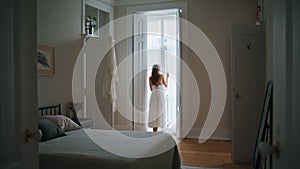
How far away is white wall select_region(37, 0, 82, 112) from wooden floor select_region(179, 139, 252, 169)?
2.27 m

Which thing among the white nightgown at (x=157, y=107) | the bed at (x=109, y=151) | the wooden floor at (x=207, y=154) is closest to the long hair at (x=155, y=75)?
the white nightgown at (x=157, y=107)

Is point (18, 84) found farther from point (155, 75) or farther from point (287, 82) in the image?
point (155, 75)

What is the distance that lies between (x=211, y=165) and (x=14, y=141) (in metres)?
3.43

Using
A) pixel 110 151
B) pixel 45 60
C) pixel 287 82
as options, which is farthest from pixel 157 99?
pixel 287 82

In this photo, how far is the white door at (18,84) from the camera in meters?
1.05

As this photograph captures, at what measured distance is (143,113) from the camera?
6.40m

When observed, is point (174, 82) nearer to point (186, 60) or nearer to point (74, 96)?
point (186, 60)

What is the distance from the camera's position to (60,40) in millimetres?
4816

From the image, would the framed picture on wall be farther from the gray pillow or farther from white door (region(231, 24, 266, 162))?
white door (region(231, 24, 266, 162))

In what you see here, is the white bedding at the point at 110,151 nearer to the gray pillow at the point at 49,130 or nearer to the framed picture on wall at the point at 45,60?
the gray pillow at the point at 49,130

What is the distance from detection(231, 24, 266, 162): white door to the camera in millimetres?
4223

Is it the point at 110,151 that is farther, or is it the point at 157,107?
the point at 157,107

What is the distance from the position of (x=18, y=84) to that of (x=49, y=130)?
8.25 feet

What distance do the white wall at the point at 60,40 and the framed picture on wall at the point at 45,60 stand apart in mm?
80
